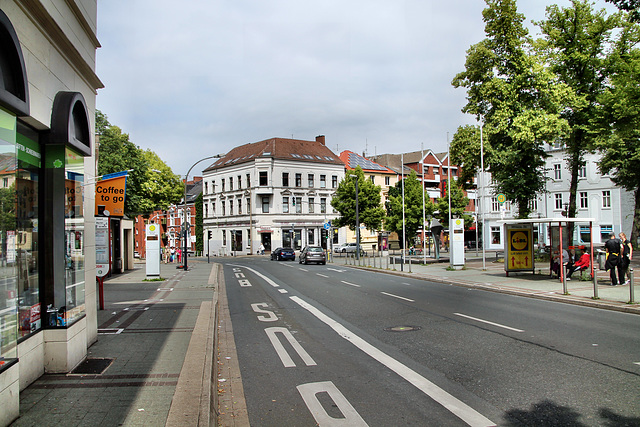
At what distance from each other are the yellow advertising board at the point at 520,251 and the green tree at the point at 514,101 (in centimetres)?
923

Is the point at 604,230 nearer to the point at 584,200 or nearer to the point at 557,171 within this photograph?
the point at 584,200

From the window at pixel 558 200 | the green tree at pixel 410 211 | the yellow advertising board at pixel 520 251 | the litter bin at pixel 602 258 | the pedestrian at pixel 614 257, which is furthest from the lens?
the green tree at pixel 410 211

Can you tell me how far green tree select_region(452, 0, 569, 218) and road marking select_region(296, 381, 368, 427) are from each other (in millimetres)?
26105

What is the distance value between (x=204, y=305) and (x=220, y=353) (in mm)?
5116

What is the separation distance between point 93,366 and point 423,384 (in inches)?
174

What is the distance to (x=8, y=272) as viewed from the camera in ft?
14.8

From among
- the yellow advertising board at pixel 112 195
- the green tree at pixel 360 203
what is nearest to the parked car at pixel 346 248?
the green tree at pixel 360 203

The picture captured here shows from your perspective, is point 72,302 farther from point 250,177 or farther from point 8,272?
point 250,177

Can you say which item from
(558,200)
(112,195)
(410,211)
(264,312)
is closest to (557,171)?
(558,200)

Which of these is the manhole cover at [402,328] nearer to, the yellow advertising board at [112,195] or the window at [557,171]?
the yellow advertising board at [112,195]

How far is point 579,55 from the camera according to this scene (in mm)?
28531

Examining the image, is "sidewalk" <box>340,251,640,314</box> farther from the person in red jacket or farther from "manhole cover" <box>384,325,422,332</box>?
"manhole cover" <box>384,325,422,332</box>

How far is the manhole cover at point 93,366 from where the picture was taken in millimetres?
6246

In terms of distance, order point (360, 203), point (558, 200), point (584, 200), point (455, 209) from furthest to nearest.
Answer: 1. point (455, 209)
2. point (558, 200)
3. point (360, 203)
4. point (584, 200)
